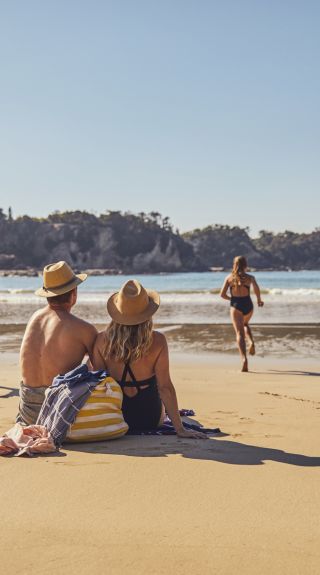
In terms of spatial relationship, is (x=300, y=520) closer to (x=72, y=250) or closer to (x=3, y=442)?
(x=3, y=442)

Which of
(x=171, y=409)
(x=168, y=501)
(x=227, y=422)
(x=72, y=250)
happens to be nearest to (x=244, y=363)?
(x=227, y=422)

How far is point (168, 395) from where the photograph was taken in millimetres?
4688

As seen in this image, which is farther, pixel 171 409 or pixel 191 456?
pixel 171 409

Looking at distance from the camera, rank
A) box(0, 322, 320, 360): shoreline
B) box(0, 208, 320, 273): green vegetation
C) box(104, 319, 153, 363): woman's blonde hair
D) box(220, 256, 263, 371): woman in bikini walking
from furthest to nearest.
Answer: box(0, 208, 320, 273): green vegetation → box(0, 322, 320, 360): shoreline → box(220, 256, 263, 371): woman in bikini walking → box(104, 319, 153, 363): woman's blonde hair

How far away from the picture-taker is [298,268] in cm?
16275

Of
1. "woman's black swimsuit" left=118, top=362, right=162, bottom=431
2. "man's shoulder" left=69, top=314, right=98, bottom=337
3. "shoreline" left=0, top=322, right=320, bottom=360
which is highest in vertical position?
"man's shoulder" left=69, top=314, right=98, bottom=337

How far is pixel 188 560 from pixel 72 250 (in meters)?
155

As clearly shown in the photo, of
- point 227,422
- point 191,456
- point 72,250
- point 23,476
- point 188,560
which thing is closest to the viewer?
point 188,560

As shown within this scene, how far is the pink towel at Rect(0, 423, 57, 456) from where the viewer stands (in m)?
4.26

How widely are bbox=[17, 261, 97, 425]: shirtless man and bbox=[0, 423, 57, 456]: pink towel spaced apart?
292mm

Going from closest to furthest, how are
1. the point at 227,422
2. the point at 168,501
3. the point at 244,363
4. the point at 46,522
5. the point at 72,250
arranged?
the point at 46,522 < the point at 168,501 < the point at 227,422 < the point at 244,363 < the point at 72,250

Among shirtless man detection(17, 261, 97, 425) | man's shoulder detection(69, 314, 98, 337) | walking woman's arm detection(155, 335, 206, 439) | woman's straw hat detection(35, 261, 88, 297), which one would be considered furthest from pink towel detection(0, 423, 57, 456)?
woman's straw hat detection(35, 261, 88, 297)

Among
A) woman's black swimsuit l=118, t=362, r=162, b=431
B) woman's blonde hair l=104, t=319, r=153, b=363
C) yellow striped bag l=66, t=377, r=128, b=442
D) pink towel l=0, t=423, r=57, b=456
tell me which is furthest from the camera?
woman's black swimsuit l=118, t=362, r=162, b=431

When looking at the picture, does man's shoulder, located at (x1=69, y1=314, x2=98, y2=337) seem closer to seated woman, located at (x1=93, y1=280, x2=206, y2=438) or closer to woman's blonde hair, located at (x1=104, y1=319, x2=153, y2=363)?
seated woman, located at (x1=93, y1=280, x2=206, y2=438)
